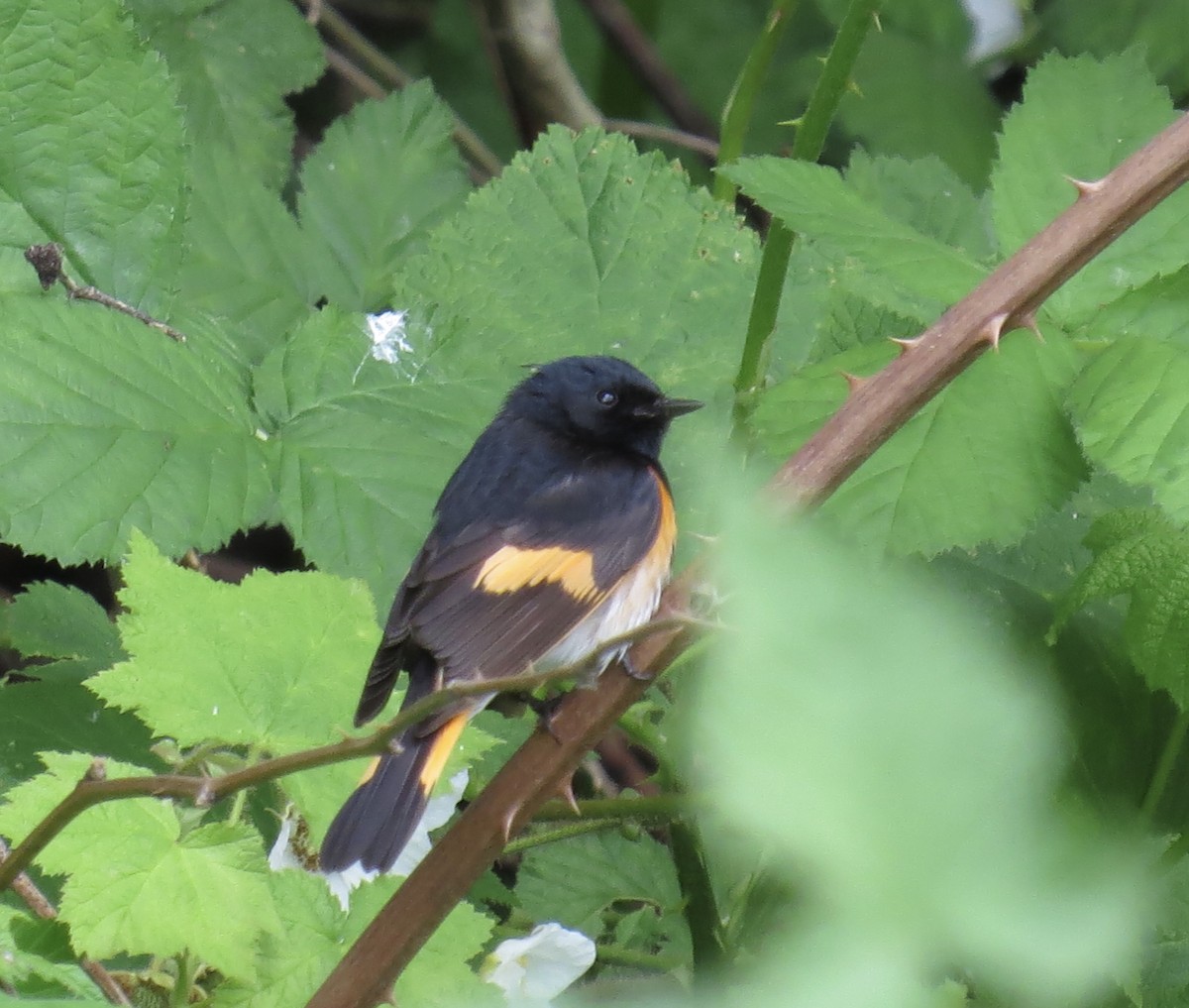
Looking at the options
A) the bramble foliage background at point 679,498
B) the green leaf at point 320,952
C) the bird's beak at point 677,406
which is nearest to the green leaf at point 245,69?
the bramble foliage background at point 679,498

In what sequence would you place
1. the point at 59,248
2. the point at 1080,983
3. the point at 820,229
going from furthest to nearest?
the point at 59,248
the point at 820,229
the point at 1080,983

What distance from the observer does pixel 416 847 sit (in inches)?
59.7

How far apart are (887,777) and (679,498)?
1830 millimetres

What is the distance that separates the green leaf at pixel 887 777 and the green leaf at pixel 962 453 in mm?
1114

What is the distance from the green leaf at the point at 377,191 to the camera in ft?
8.60

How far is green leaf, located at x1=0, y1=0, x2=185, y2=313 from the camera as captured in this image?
1.88 meters

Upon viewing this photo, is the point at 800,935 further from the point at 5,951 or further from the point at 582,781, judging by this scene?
the point at 582,781

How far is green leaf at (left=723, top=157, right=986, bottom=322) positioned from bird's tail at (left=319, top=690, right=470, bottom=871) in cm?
72

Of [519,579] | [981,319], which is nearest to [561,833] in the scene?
[519,579]

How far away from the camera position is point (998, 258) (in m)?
1.96

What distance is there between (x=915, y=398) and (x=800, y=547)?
0.69m

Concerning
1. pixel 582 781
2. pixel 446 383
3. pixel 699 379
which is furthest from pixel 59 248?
pixel 582 781

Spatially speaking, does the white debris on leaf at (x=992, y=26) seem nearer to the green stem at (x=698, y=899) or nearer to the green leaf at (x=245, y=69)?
the green leaf at (x=245, y=69)

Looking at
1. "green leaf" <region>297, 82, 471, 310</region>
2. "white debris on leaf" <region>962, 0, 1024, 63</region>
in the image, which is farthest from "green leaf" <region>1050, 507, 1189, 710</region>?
"white debris on leaf" <region>962, 0, 1024, 63</region>
